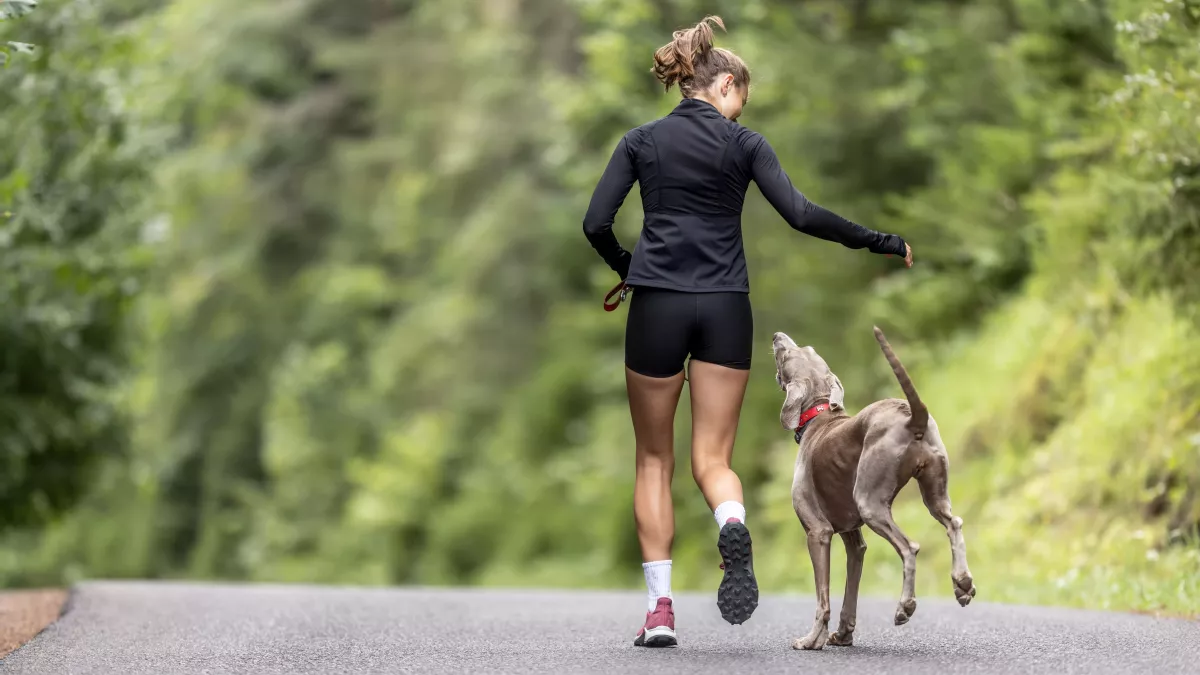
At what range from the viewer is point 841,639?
6.74 metres

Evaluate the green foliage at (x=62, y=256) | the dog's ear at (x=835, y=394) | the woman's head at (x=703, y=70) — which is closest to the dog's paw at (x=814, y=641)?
the dog's ear at (x=835, y=394)

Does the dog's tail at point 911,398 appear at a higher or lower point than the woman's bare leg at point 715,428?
higher

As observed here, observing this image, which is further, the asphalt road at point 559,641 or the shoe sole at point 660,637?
the shoe sole at point 660,637

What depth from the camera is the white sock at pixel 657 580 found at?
6.72 metres

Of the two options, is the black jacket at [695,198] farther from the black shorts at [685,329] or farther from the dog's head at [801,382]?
the dog's head at [801,382]

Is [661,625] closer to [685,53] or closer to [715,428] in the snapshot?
[715,428]

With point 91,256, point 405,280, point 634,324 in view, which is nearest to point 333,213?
point 405,280

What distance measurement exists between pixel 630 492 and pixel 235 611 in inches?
457

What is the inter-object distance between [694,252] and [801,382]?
64cm

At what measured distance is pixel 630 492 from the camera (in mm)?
21234

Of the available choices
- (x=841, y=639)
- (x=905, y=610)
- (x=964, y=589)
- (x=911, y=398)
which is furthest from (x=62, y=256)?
(x=964, y=589)

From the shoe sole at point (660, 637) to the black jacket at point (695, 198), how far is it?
4.23ft

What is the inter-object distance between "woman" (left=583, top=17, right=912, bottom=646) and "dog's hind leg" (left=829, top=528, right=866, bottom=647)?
437 mm

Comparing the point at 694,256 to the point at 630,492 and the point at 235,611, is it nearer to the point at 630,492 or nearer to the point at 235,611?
the point at 235,611
